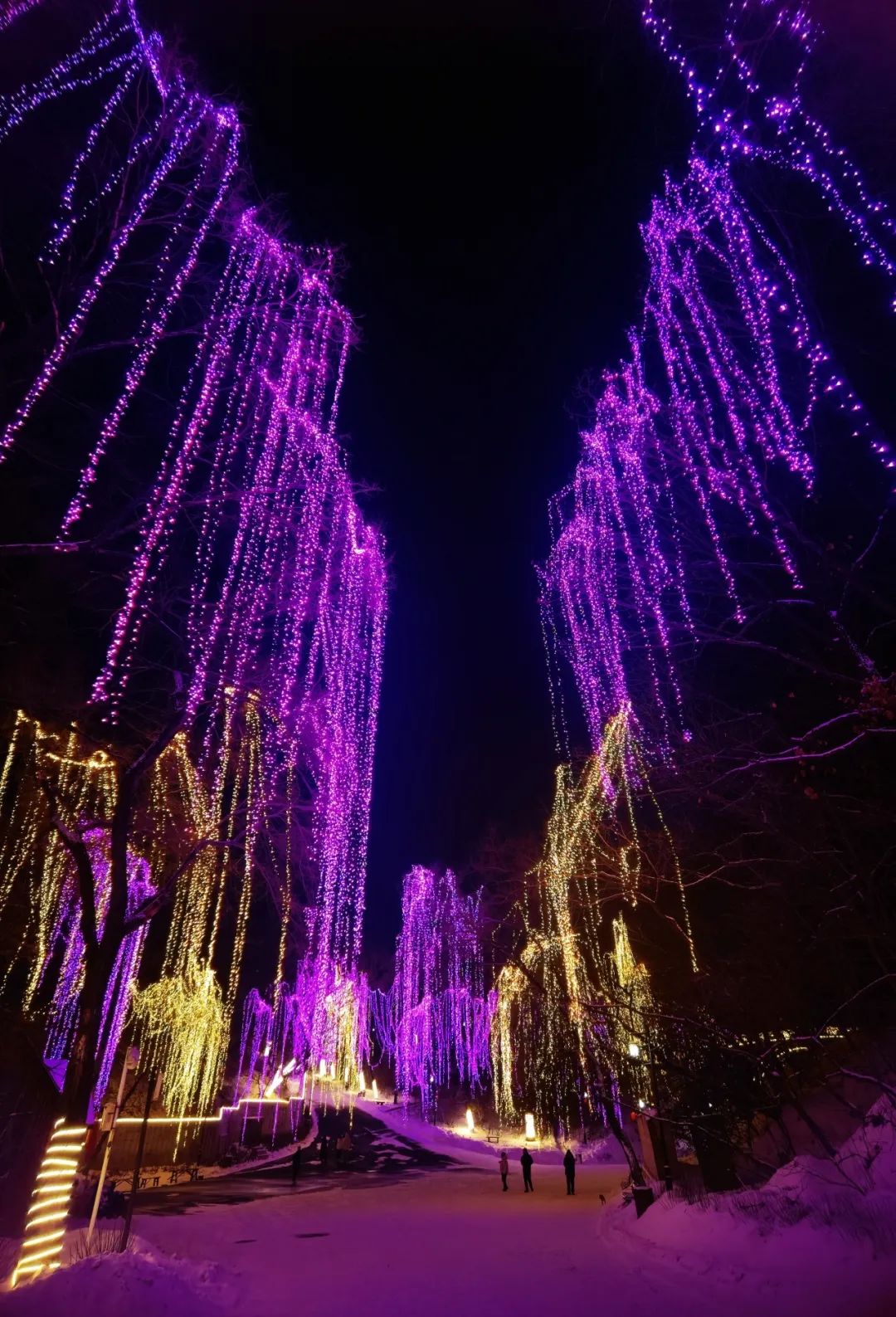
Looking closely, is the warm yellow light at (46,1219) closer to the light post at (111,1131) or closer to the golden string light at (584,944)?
the light post at (111,1131)

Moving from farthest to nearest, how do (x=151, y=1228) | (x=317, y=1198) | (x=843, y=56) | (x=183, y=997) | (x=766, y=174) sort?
(x=183, y=997), (x=317, y=1198), (x=151, y=1228), (x=766, y=174), (x=843, y=56)

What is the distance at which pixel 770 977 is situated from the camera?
1410 centimetres

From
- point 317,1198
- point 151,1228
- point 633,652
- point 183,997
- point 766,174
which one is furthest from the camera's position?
point 183,997

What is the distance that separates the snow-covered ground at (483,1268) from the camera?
6430 millimetres

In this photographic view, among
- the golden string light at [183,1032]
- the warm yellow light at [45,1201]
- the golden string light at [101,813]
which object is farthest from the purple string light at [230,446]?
the golden string light at [183,1032]

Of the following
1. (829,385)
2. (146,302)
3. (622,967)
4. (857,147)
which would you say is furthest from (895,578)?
(622,967)

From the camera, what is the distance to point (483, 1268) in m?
9.34

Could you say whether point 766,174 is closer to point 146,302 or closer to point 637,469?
point 637,469

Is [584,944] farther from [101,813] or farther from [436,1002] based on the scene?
[436,1002]

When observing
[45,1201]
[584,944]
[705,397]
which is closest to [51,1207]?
[45,1201]

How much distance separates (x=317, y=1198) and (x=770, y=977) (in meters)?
12.1

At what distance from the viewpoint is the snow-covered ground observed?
21.1ft

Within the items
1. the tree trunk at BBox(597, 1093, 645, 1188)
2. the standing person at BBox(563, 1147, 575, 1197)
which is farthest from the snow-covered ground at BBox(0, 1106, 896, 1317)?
the standing person at BBox(563, 1147, 575, 1197)

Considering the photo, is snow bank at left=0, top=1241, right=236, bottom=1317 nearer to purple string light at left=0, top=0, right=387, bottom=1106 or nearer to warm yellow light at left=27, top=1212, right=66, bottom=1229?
warm yellow light at left=27, top=1212, right=66, bottom=1229
